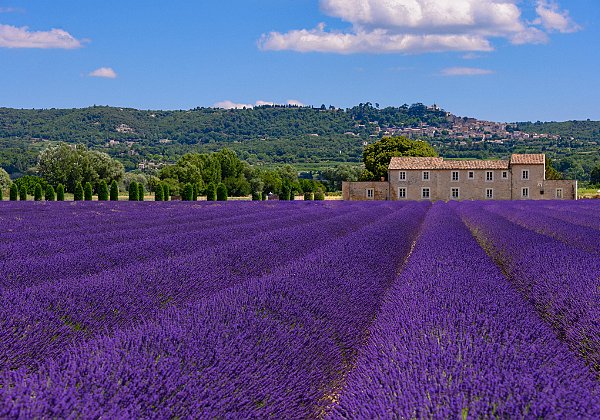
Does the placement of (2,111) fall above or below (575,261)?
above

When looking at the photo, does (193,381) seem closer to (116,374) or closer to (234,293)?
(116,374)

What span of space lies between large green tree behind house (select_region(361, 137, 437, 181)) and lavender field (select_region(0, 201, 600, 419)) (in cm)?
5885

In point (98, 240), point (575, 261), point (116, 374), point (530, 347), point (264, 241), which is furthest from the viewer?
point (98, 240)

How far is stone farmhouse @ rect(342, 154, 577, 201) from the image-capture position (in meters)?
58.7

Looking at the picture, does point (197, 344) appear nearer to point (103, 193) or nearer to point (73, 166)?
point (103, 193)

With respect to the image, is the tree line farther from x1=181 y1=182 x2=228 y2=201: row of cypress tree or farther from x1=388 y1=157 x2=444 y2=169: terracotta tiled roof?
x1=388 y1=157 x2=444 y2=169: terracotta tiled roof

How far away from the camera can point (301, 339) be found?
13.5 ft

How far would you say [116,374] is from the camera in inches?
110

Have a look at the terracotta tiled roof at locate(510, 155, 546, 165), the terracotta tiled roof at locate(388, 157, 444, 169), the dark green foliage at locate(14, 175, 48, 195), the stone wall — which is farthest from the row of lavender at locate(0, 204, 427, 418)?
the dark green foliage at locate(14, 175, 48, 195)

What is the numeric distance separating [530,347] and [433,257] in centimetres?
423

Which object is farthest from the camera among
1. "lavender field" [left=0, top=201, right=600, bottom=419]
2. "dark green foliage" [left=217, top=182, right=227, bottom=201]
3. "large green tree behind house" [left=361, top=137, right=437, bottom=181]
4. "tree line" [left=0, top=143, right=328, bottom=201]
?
"large green tree behind house" [left=361, top=137, right=437, bottom=181]

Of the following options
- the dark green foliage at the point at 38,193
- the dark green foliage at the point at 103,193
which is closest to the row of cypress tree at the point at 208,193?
the dark green foliage at the point at 103,193

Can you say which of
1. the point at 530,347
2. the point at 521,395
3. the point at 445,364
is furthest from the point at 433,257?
the point at 521,395

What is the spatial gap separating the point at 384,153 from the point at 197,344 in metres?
65.1
